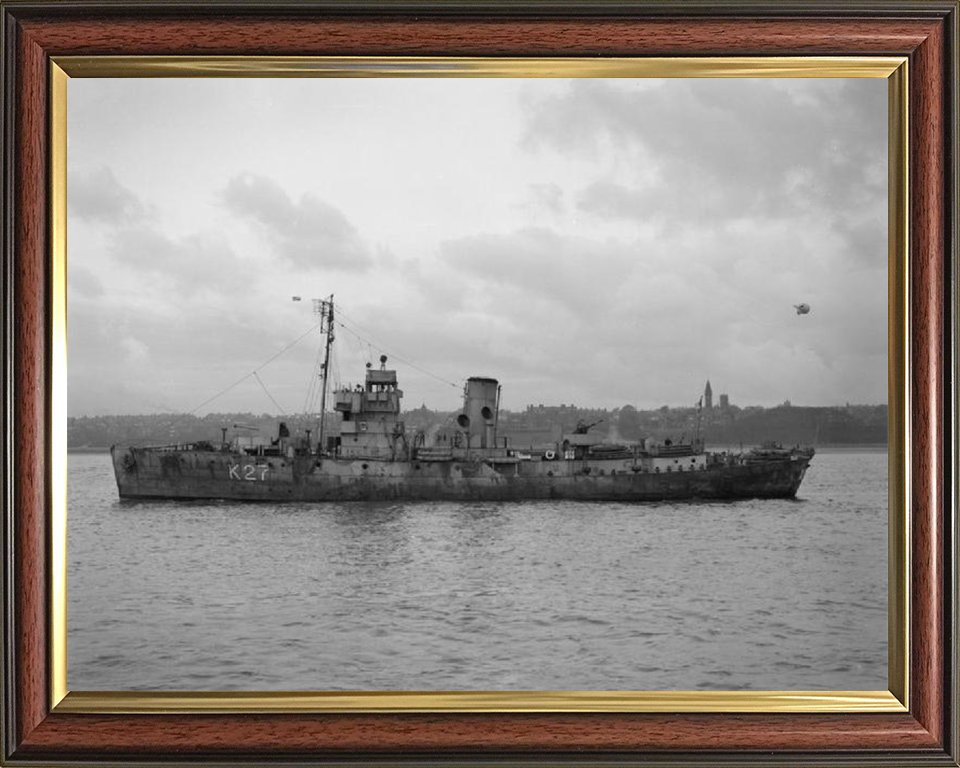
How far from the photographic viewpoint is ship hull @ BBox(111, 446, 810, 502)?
1.78 m

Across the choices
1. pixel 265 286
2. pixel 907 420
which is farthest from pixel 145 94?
pixel 907 420

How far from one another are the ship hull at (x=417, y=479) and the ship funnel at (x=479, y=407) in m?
0.09

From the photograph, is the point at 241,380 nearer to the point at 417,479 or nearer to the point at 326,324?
the point at 326,324

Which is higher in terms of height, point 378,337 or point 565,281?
point 565,281

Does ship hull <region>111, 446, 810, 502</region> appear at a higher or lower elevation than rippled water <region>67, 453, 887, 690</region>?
higher

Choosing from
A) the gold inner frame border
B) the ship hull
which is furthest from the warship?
the gold inner frame border

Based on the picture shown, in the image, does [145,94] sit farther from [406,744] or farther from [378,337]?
[406,744]

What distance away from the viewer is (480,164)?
179 cm

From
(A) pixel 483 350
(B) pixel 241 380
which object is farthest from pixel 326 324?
(A) pixel 483 350

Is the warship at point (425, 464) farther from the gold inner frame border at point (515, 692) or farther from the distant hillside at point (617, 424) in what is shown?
the gold inner frame border at point (515, 692)

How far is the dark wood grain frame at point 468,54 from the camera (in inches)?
65.3

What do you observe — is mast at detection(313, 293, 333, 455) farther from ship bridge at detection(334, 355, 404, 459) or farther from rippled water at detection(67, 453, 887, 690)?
rippled water at detection(67, 453, 887, 690)

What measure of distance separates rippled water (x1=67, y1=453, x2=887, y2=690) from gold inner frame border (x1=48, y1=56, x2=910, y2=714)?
3 cm

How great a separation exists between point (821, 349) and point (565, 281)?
0.57 metres
